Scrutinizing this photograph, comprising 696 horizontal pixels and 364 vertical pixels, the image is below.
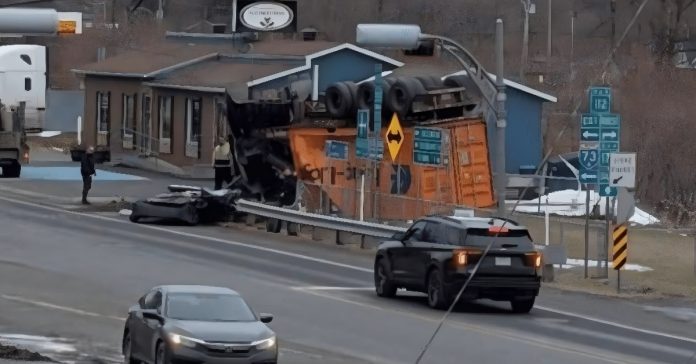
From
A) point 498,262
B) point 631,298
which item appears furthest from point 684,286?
point 498,262

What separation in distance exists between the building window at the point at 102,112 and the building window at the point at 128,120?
1292 millimetres

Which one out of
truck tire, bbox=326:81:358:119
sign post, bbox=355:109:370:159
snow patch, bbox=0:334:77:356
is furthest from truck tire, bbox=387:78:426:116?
snow patch, bbox=0:334:77:356

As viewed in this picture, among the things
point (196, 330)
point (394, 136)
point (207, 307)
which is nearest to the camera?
point (196, 330)

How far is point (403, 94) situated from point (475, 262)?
14.6 metres

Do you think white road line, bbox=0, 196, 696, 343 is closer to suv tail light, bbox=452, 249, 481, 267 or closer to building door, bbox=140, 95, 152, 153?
suv tail light, bbox=452, 249, 481, 267

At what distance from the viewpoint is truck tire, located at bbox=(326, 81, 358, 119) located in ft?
129

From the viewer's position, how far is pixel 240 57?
187ft

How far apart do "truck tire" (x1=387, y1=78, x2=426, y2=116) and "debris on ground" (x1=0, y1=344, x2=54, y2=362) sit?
20.9 m

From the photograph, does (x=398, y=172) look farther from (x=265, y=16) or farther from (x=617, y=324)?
(x=265, y=16)

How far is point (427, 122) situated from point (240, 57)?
19654 mm

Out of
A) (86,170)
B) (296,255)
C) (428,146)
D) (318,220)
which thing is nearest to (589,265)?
(428,146)

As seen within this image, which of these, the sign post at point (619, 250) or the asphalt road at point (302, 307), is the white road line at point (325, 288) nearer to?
the asphalt road at point (302, 307)

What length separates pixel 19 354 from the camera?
1812 cm

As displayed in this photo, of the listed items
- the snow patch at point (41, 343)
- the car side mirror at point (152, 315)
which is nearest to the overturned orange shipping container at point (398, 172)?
the snow patch at point (41, 343)
